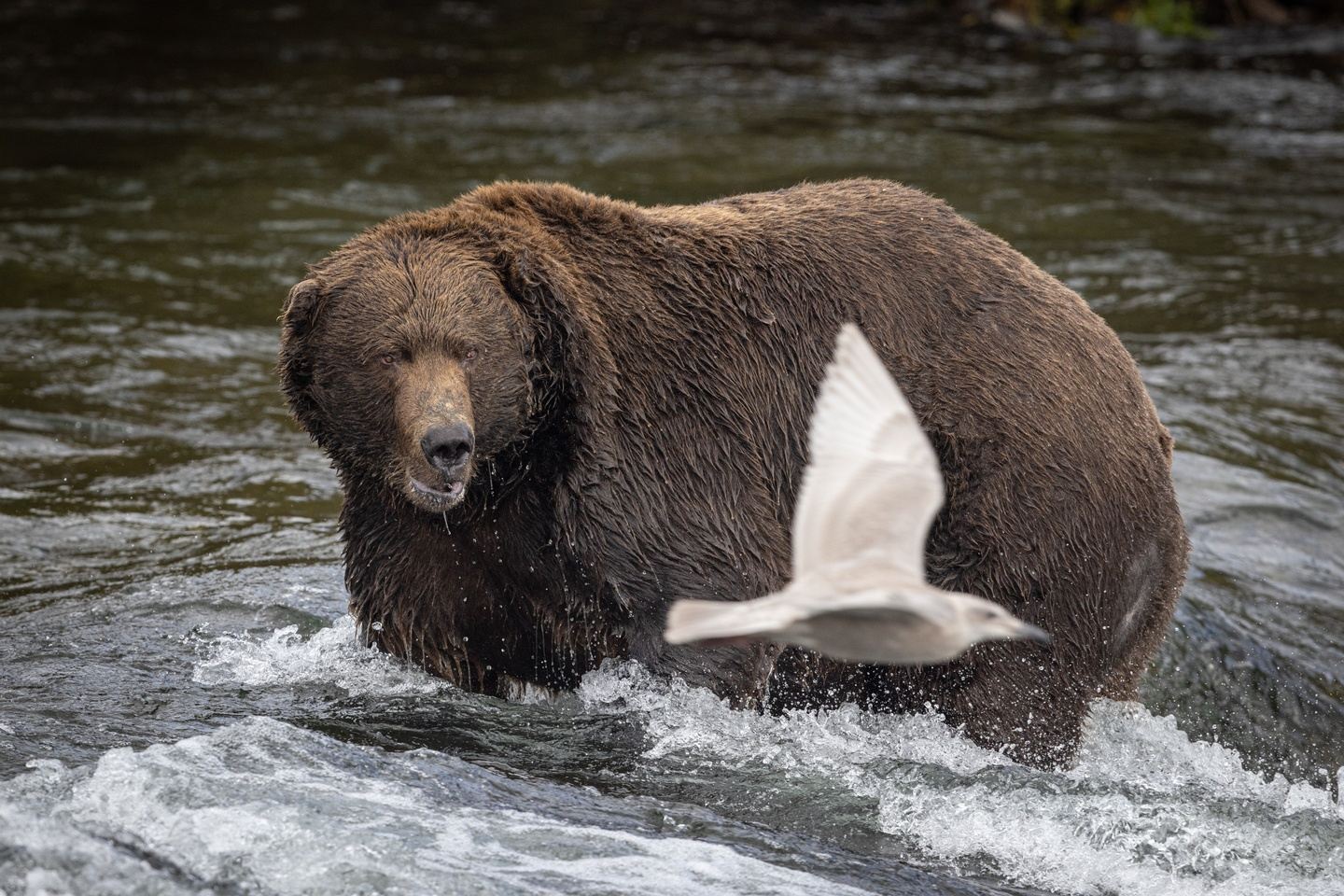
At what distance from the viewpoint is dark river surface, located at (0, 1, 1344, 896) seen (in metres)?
5.12

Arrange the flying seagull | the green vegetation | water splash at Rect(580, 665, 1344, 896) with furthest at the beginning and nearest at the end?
the green vegetation
water splash at Rect(580, 665, 1344, 896)
the flying seagull

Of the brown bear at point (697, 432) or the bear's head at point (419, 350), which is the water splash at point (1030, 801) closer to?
the brown bear at point (697, 432)

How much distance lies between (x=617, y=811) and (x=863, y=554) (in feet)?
5.40

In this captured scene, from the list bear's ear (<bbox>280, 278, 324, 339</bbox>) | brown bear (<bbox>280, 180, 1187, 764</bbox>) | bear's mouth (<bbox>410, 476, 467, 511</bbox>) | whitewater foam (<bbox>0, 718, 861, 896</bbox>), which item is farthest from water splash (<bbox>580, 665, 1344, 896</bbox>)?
bear's ear (<bbox>280, 278, 324, 339</bbox>)

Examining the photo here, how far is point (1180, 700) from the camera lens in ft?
24.3

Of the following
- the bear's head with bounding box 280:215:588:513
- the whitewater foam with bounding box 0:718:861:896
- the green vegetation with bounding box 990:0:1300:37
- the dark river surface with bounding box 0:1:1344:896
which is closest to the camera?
the whitewater foam with bounding box 0:718:861:896

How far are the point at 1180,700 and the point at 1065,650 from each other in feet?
5.07

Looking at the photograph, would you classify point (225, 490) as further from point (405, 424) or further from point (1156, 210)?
point (1156, 210)

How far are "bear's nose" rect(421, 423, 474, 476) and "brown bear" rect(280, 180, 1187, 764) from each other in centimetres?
9

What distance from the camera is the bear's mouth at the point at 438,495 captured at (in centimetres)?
531

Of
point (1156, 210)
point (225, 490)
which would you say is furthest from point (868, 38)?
point (225, 490)

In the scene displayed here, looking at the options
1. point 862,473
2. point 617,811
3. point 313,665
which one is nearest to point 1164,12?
point 313,665

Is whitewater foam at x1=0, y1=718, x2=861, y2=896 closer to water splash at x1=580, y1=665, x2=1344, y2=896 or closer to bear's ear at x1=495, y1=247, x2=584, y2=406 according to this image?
water splash at x1=580, y1=665, x2=1344, y2=896

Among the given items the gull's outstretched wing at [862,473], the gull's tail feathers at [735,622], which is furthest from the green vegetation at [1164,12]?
the gull's tail feathers at [735,622]
